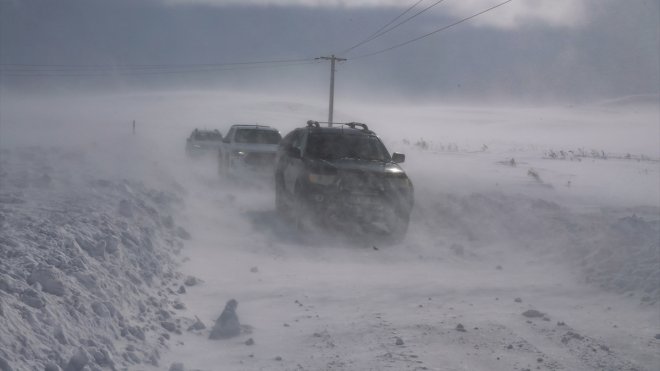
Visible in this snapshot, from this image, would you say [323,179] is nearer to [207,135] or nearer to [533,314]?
[533,314]

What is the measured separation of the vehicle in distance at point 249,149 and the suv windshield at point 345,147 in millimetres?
4460

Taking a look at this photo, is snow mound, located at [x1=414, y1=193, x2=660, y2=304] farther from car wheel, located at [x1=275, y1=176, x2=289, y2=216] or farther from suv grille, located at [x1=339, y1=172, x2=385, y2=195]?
car wheel, located at [x1=275, y1=176, x2=289, y2=216]

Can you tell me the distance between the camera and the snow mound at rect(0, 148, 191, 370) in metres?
Result: 4.00

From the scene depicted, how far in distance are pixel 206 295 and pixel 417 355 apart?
8.77 feet

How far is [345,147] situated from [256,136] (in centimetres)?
640

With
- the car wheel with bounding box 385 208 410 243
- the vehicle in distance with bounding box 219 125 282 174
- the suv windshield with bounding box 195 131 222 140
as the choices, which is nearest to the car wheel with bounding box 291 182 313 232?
the car wheel with bounding box 385 208 410 243

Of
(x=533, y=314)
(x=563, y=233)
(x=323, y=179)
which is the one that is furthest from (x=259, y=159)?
(x=533, y=314)

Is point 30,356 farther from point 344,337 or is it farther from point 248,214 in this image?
point 248,214

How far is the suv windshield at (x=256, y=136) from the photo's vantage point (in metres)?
17.2

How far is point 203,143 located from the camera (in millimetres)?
24531

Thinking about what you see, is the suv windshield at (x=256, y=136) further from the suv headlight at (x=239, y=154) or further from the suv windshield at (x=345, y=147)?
the suv windshield at (x=345, y=147)

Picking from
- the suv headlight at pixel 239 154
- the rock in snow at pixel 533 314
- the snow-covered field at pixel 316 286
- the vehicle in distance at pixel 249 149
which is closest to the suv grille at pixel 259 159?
the vehicle in distance at pixel 249 149

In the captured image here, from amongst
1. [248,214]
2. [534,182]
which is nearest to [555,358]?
[248,214]

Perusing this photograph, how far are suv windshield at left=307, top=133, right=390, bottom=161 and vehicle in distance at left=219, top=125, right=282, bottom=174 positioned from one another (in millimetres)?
4460
